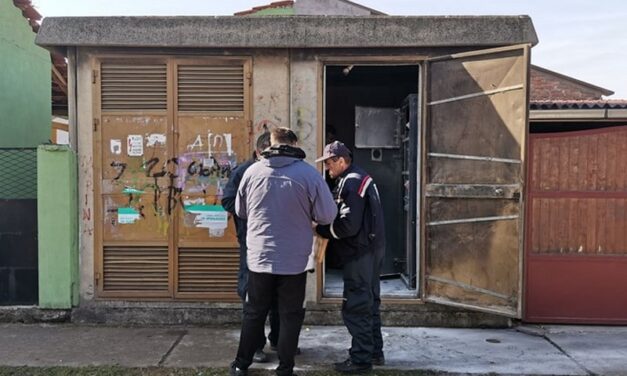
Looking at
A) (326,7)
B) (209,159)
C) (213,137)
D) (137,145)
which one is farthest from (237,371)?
(326,7)

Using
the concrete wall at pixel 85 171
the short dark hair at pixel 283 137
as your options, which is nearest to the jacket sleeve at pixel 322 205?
the short dark hair at pixel 283 137

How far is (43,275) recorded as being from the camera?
5.88 m

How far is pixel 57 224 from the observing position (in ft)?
19.2

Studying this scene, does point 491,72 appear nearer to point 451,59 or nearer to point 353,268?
point 451,59

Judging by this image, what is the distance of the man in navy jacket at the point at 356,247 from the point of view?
4426 mm

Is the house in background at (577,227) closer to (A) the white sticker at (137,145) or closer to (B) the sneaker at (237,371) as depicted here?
(B) the sneaker at (237,371)

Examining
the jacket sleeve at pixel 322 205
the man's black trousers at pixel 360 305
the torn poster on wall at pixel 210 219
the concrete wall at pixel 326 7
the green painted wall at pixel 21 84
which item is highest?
the concrete wall at pixel 326 7

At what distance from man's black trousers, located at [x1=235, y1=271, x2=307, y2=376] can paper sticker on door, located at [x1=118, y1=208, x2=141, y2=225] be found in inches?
88.3

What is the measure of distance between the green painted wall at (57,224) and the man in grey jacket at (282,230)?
254cm

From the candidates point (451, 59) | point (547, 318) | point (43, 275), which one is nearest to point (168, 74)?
point (43, 275)

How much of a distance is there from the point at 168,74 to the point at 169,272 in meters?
2.13

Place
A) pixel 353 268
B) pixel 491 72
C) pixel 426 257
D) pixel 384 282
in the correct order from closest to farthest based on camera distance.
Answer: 1. pixel 353 268
2. pixel 491 72
3. pixel 426 257
4. pixel 384 282

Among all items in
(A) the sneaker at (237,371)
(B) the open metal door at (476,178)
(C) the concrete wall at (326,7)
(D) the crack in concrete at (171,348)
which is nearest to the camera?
(A) the sneaker at (237,371)

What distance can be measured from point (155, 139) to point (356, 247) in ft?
8.84
